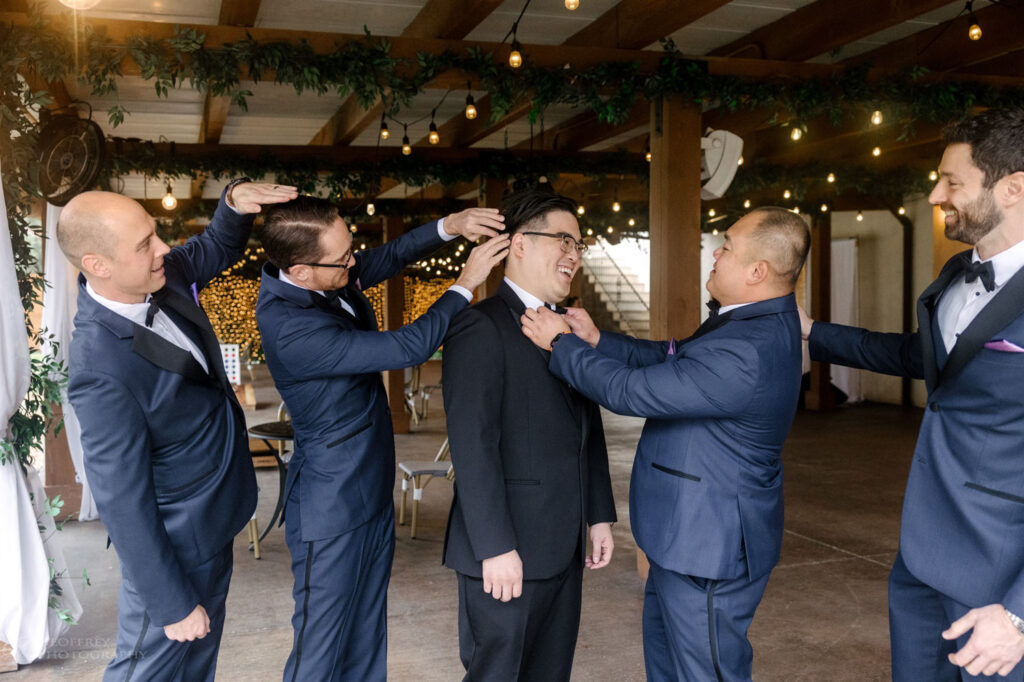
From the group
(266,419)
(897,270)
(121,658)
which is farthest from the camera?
(897,270)

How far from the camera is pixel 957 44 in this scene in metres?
5.66

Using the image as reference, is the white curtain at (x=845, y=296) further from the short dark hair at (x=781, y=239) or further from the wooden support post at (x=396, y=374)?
the short dark hair at (x=781, y=239)

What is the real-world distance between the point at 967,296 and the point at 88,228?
7.67 ft

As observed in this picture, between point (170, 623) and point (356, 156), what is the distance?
7.04 meters

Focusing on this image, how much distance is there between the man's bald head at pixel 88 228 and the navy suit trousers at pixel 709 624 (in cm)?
179

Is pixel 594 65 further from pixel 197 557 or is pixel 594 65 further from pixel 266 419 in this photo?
pixel 266 419

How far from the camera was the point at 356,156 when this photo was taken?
28.2 feet

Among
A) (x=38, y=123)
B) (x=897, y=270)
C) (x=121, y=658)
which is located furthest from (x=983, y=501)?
(x=897, y=270)

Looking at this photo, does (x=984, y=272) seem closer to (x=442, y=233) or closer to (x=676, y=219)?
(x=442, y=233)

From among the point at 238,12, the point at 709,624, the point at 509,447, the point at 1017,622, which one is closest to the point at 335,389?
the point at 509,447

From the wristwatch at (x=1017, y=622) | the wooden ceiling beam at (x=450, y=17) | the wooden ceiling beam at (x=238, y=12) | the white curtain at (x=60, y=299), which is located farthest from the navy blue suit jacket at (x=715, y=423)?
the white curtain at (x=60, y=299)

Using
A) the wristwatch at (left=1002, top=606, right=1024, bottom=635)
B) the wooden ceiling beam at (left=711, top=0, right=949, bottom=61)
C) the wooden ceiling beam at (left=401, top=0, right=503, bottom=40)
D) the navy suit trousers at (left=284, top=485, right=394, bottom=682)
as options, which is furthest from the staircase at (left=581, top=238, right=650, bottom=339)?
the wristwatch at (left=1002, top=606, right=1024, bottom=635)

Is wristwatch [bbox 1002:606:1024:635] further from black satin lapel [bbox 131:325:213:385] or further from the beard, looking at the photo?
black satin lapel [bbox 131:325:213:385]

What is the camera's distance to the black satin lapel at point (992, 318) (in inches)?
76.3
